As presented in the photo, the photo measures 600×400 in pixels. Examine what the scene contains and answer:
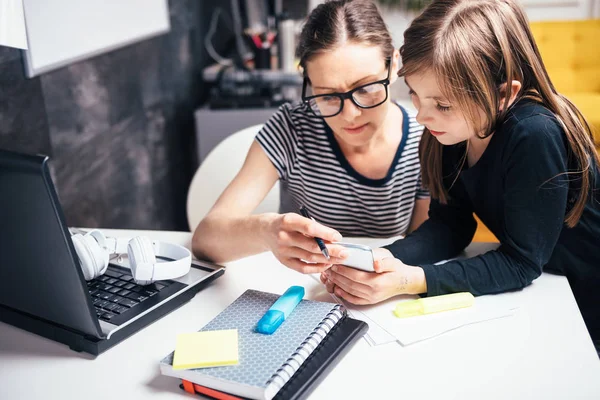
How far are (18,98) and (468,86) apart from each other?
1.04 meters

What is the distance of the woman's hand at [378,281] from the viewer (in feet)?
3.15

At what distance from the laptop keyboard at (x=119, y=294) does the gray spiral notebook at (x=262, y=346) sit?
0.43 feet

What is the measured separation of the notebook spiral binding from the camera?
0.75m

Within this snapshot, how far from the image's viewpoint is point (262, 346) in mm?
820

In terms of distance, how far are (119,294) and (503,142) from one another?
66 cm

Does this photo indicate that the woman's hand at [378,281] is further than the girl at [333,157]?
No

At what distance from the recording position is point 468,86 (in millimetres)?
978

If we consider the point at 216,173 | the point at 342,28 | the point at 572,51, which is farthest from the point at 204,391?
the point at 572,51

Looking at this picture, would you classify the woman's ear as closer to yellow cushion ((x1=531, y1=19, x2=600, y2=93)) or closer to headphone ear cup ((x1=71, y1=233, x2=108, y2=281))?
headphone ear cup ((x1=71, y1=233, x2=108, y2=281))

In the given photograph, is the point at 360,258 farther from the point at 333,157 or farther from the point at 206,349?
the point at 333,157

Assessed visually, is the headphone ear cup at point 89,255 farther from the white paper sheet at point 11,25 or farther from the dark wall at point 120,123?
the dark wall at point 120,123

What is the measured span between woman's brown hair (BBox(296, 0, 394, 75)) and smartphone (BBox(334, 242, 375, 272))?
451 millimetres

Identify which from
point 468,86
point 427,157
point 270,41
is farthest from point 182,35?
point 468,86

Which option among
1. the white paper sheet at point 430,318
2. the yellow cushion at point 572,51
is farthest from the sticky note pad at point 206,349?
the yellow cushion at point 572,51
